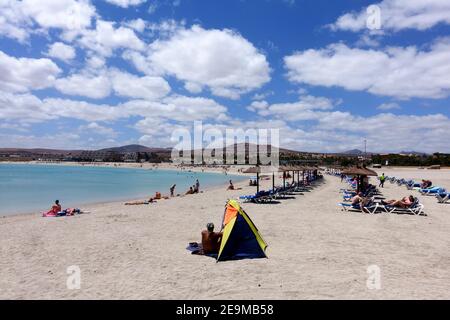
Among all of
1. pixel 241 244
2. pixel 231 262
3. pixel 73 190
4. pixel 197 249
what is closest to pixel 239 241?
pixel 241 244

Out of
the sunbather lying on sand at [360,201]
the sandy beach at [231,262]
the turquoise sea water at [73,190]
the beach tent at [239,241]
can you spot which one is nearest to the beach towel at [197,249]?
the sandy beach at [231,262]

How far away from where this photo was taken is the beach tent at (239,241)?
7.26m

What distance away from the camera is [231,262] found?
6980mm

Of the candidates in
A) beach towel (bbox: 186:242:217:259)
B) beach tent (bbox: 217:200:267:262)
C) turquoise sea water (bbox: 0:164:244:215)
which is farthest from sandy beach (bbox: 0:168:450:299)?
turquoise sea water (bbox: 0:164:244:215)

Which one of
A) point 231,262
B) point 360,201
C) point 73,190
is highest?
point 360,201

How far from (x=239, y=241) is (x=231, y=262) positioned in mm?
647

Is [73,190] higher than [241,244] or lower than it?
lower

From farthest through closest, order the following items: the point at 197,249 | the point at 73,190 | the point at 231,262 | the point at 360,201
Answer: the point at 73,190 → the point at 360,201 → the point at 197,249 → the point at 231,262

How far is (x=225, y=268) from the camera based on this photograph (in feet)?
21.7

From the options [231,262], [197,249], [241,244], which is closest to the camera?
[231,262]

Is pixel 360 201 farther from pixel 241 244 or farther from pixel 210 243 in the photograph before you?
pixel 210 243

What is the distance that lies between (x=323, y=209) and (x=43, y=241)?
10918 mm
